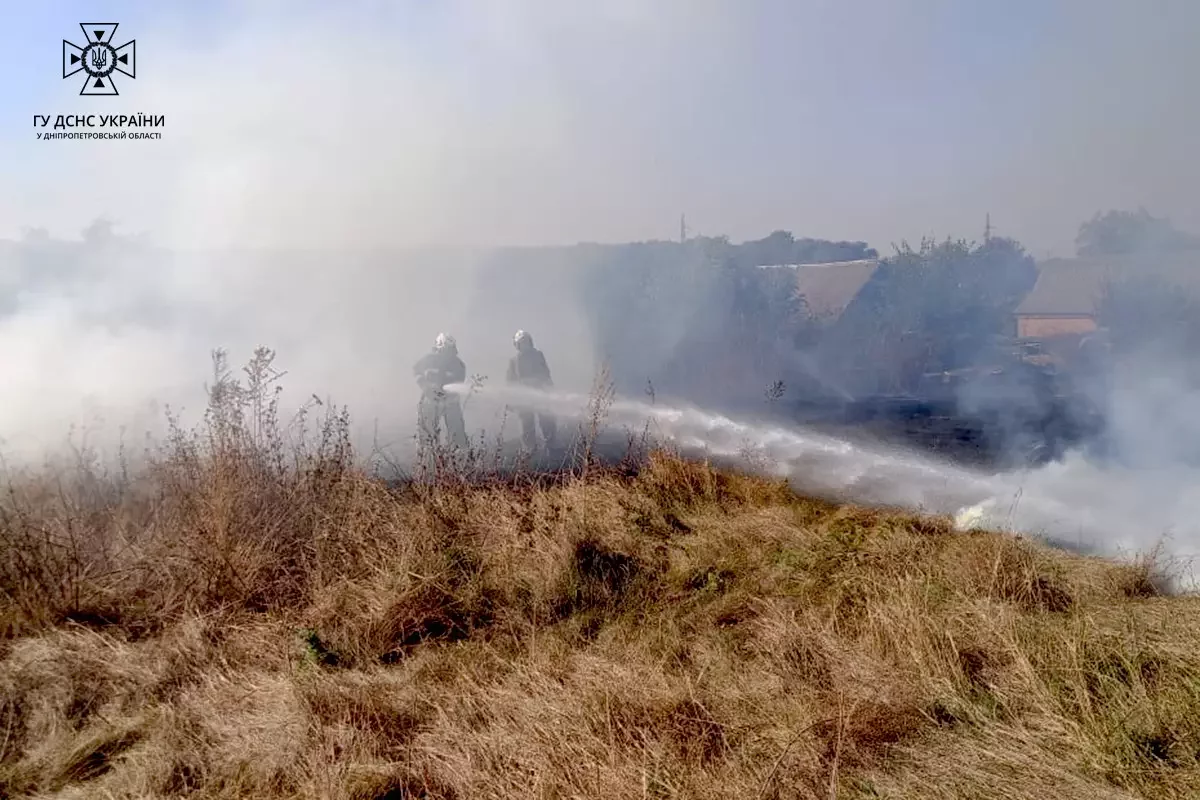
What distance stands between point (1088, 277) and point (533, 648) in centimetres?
1893

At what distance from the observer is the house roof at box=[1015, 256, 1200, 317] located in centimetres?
1168

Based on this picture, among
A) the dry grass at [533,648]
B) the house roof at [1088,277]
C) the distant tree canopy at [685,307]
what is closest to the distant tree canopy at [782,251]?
the distant tree canopy at [685,307]

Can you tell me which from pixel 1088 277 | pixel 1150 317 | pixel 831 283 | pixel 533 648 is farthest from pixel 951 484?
pixel 831 283

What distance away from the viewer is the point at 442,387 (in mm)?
10172

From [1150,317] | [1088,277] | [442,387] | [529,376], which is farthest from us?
[1088,277]

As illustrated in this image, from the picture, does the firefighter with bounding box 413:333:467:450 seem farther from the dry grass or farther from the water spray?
the dry grass

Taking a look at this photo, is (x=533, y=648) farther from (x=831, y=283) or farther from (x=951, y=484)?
(x=831, y=283)

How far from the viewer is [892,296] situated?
786 inches

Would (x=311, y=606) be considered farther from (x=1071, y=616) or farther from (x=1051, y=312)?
(x=1051, y=312)

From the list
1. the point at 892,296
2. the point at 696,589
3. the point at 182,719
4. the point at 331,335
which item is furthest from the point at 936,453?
the point at 331,335

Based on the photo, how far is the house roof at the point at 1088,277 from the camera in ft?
38.3

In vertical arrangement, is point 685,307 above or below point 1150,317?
above

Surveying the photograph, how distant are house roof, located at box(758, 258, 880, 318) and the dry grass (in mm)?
16274

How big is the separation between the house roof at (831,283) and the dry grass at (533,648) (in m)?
16.3
